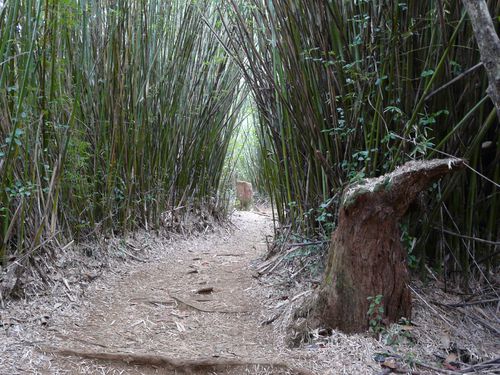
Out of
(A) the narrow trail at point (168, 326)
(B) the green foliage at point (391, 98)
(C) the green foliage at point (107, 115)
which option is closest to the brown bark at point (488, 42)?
(B) the green foliage at point (391, 98)

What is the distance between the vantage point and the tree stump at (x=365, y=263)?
161 cm

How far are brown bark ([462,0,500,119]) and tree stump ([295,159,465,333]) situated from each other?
50 centimetres

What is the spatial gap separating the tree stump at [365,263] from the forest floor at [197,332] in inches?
2.9

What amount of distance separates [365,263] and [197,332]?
827mm

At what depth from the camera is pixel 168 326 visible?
2.08 metres

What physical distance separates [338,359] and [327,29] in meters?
1.36

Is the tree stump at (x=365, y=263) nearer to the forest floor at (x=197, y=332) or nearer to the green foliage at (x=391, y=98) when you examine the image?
the forest floor at (x=197, y=332)

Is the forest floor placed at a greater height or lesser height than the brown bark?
lesser

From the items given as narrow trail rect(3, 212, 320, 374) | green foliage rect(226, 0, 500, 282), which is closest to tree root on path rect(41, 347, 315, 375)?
narrow trail rect(3, 212, 320, 374)

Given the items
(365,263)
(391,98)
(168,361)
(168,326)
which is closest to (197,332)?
(168,326)

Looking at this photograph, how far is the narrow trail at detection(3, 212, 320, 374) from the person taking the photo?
1615 millimetres

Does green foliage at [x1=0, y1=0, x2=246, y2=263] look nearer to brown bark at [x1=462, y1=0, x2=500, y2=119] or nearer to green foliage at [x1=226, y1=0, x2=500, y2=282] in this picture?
green foliage at [x1=226, y1=0, x2=500, y2=282]

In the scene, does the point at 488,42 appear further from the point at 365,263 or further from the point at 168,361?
the point at 168,361

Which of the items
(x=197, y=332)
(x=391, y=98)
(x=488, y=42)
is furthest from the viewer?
(x=197, y=332)
